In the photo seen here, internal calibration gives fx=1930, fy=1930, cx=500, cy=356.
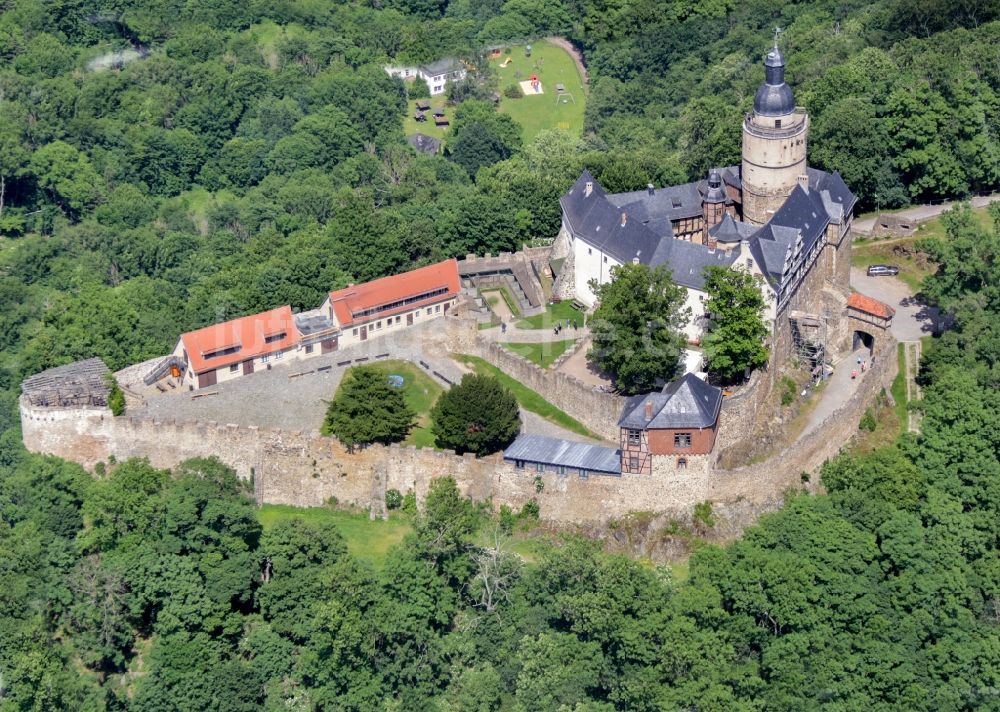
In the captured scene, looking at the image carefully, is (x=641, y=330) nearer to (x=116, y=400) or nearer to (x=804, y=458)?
(x=804, y=458)

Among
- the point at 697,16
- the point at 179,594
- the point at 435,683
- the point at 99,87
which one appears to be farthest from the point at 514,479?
the point at 99,87

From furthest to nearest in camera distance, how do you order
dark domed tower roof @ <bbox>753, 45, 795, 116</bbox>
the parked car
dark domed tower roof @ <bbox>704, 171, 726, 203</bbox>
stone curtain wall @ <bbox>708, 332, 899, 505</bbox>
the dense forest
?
1. the parked car
2. dark domed tower roof @ <bbox>704, 171, 726, 203</bbox>
3. dark domed tower roof @ <bbox>753, 45, 795, 116</bbox>
4. stone curtain wall @ <bbox>708, 332, 899, 505</bbox>
5. the dense forest

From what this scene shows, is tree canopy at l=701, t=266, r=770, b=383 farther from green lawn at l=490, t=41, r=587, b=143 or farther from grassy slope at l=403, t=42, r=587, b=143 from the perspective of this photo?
grassy slope at l=403, t=42, r=587, b=143

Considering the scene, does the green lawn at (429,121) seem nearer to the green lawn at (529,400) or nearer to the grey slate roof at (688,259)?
the green lawn at (529,400)

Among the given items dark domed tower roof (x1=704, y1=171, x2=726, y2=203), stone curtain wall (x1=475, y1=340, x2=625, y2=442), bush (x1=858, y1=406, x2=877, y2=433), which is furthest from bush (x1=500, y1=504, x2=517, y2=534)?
dark domed tower roof (x1=704, y1=171, x2=726, y2=203)

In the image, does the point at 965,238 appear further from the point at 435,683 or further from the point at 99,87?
the point at 99,87

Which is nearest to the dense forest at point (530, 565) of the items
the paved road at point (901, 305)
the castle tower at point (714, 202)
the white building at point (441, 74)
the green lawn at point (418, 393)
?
the paved road at point (901, 305)
